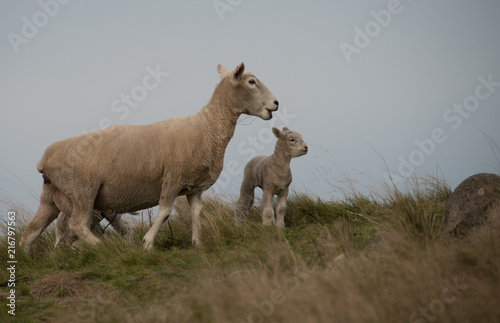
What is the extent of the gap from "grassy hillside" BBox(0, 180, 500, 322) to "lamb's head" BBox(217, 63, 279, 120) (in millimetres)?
1961

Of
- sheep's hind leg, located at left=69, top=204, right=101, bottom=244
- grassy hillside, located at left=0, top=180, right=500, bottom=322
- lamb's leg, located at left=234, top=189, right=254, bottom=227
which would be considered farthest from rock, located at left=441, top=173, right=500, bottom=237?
sheep's hind leg, located at left=69, top=204, right=101, bottom=244

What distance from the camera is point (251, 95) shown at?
8.04 metres

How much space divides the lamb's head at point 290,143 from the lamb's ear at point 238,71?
170 cm

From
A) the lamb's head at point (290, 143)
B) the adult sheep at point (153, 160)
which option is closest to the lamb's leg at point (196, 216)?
the adult sheep at point (153, 160)

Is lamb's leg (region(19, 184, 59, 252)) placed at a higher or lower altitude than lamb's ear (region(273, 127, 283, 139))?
lower

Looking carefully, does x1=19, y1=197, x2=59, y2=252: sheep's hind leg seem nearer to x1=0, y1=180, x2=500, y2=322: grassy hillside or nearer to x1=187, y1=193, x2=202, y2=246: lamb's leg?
x1=0, y1=180, x2=500, y2=322: grassy hillside

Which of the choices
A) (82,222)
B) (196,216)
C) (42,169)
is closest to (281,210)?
(196,216)

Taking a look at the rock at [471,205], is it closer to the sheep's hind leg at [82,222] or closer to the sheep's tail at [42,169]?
the sheep's hind leg at [82,222]

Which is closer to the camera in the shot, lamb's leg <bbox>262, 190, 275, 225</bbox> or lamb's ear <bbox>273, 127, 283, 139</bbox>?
lamb's leg <bbox>262, 190, 275, 225</bbox>

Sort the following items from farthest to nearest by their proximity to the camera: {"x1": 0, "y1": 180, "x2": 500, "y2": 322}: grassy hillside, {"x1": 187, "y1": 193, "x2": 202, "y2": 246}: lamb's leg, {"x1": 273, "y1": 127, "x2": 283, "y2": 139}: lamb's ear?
1. {"x1": 273, "y1": 127, "x2": 283, "y2": 139}: lamb's ear
2. {"x1": 187, "y1": 193, "x2": 202, "y2": 246}: lamb's leg
3. {"x1": 0, "y1": 180, "x2": 500, "y2": 322}: grassy hillside

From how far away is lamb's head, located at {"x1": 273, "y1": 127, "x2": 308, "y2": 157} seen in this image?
9188 mm

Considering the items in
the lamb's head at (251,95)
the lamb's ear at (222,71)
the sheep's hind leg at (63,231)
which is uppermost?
the lamb's ear at (222,71)

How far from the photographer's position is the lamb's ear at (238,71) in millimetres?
7834

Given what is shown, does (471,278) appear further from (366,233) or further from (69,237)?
(69,237)
